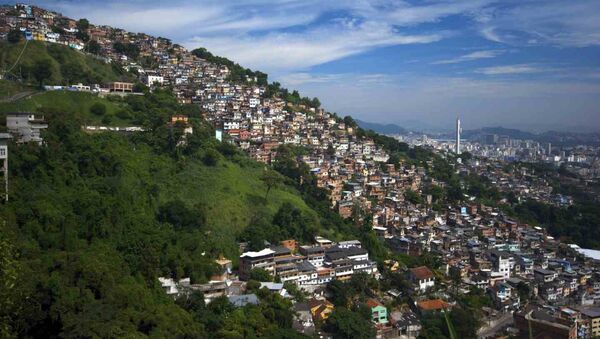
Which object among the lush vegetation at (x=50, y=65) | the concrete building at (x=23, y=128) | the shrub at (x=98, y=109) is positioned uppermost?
the lush vegetation at (x=50, y=65)

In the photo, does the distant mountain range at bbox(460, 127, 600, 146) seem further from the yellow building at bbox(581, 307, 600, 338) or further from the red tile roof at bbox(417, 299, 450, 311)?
the red tile roof at bbox(417, 299, 450, 311)

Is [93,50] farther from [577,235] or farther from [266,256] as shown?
[577,235]

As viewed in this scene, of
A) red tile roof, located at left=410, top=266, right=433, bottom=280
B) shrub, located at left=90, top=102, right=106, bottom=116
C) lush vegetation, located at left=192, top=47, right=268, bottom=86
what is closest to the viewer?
red tile roof, located at left=410, top=266, right=433, bottom=280

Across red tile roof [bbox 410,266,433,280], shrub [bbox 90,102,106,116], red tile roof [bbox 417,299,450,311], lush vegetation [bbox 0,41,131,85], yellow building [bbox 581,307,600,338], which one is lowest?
yellow building [bbox 581,307,600,338]

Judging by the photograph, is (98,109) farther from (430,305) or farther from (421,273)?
(430,305)

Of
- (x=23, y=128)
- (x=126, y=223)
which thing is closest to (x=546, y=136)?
(x=126, y=223)

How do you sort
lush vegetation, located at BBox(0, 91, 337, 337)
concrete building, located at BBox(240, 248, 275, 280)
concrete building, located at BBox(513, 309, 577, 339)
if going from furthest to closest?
concrete building, located at BBox(240, 248, 275, 280)
concrete building, located at BBox(513, 309, 577, 339)
lush vegetation, located at BBox(0, 91, 337, 337)

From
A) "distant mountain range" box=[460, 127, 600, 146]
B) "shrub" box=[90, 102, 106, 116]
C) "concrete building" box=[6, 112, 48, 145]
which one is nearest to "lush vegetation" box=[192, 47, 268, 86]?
"shrub" box=[90, 102, 106, 116]

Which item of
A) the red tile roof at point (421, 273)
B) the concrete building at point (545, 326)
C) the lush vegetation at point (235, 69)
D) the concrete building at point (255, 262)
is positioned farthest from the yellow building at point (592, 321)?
the lush vegetation at point (235, 69)

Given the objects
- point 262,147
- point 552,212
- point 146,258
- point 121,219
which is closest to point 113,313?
point 146,258

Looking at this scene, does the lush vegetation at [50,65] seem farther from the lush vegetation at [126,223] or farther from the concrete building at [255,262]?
the concrete building at [255,262]

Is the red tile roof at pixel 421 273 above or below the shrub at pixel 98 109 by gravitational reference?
below
